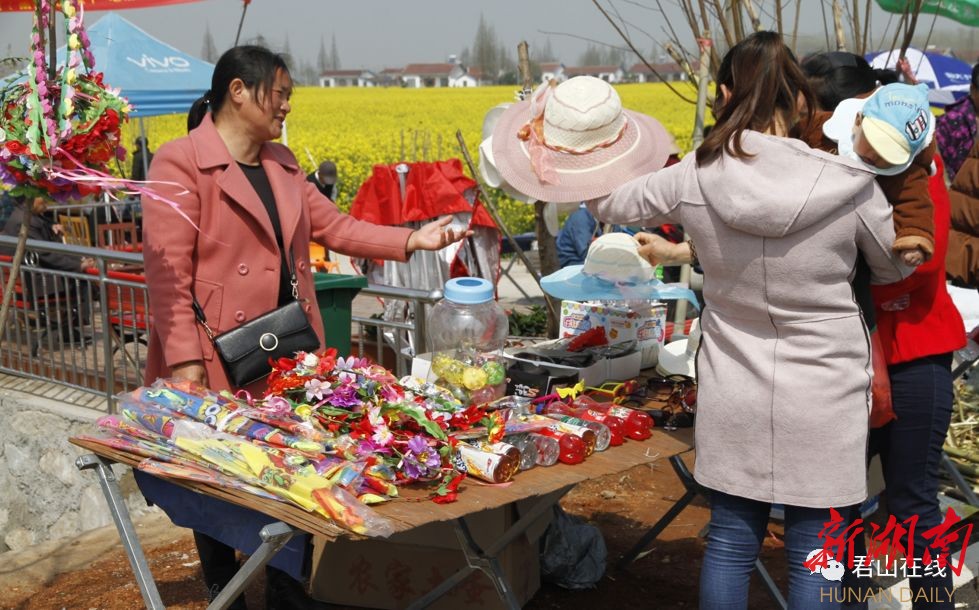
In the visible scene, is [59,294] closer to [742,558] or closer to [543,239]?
[543,239]

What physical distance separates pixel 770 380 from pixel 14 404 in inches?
213

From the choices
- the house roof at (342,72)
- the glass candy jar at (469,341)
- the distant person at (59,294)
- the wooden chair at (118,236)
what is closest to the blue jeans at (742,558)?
the glass candy jar at (469,341)

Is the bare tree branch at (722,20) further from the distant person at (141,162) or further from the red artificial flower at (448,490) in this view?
the distant person at (141,162)

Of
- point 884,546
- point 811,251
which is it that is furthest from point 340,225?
point 884,546

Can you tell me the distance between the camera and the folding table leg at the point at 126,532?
9.09ft

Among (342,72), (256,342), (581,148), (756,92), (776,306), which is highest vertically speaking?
(342,72)

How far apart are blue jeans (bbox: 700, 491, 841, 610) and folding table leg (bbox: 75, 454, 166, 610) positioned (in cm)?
146

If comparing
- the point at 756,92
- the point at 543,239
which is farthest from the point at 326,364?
the point at 543,239

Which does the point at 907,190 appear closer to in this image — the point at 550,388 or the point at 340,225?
the point at 550,388

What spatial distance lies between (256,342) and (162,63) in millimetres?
11218

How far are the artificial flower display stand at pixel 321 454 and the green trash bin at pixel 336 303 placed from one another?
1567mm

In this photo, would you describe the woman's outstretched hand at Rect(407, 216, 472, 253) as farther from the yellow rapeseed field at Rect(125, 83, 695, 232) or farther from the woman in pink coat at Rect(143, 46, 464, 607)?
the yellow rapeseed field at Rect(125, 83, 695, 232)

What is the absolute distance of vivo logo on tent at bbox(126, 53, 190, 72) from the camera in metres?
13.3

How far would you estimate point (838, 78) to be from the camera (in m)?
3.11
